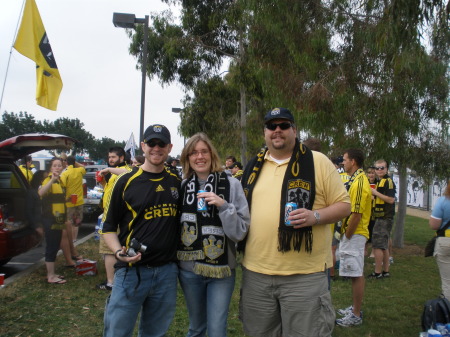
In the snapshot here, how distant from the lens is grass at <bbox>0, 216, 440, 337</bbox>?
14.2ft

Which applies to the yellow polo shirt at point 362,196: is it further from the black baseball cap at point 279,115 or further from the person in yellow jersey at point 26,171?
the person in yellow jersey at point 26,171

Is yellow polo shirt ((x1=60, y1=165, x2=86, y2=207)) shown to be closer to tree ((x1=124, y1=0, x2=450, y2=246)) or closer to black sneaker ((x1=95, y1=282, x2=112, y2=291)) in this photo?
black sneaker ((x1=95, y1=282, x2=112, y2=291))

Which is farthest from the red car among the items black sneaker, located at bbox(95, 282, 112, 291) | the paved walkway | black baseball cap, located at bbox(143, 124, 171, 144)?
the paved walkway

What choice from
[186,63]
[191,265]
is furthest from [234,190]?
[186,63]

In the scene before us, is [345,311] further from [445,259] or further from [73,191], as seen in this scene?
[73,191]

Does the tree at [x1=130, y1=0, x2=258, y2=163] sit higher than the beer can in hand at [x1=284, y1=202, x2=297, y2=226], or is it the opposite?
the tree at [x1=130, y1=0, x2=258, y2=163]

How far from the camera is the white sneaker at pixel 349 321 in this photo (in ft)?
14.6

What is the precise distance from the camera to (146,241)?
107 inches

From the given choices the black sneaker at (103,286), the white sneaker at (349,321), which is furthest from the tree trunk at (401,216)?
the black sneaker at (103,286)

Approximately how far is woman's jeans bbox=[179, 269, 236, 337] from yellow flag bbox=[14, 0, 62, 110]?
5.61m

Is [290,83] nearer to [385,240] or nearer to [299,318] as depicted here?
[385,240]

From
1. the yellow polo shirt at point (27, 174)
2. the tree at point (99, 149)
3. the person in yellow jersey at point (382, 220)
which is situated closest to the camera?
the person in yellow jersey at point (382, 220)

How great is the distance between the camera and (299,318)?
263cm

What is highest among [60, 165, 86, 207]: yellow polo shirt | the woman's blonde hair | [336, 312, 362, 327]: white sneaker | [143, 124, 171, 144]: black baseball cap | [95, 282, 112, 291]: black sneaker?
[143, 124, 171, 144]: black baseball cap
